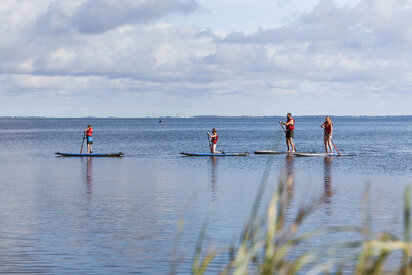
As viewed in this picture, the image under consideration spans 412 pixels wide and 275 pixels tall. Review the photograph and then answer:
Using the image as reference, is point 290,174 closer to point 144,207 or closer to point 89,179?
point 89,179

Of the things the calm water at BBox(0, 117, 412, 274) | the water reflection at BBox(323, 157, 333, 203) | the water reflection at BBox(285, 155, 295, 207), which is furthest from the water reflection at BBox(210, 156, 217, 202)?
the water reflection at BBox(323, 157, 333, 203)

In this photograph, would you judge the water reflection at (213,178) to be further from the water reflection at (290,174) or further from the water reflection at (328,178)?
the water reflection at (328,178)

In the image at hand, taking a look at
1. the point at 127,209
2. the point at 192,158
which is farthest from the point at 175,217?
the point at 192,158

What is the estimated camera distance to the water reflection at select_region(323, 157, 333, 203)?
18.1 metres

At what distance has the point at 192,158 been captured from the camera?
38.9 meters

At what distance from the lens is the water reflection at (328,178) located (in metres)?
18.1

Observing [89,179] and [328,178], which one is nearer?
[89,179]

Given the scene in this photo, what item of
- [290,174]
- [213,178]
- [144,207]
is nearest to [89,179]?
[213,178]

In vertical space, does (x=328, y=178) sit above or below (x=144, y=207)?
below

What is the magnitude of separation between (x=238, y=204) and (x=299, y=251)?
242 inches

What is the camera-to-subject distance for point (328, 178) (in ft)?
84.2

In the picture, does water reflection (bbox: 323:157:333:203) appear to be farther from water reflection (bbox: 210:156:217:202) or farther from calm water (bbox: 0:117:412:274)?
water reflection (bbox: 210:156:217:202)

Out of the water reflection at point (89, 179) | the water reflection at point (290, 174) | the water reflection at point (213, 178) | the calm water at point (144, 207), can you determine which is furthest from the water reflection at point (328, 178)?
the water reflection at point (89, 179)

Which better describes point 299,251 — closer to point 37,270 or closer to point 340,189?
point 37,270
